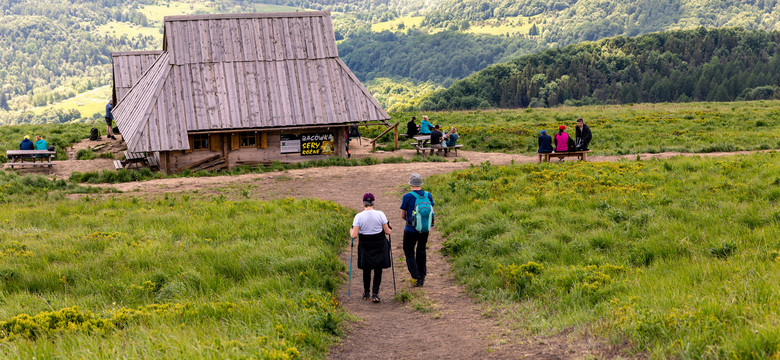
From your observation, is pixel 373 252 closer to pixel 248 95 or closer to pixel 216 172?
pixel 216 172

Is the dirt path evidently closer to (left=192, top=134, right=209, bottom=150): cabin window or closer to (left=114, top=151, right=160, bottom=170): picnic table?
(left=192, top=134, right=209, bottom=150): cabin window

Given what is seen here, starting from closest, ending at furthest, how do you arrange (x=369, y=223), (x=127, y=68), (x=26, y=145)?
(x=369, y=223), (x=26, y=145), (x=127, y=68)

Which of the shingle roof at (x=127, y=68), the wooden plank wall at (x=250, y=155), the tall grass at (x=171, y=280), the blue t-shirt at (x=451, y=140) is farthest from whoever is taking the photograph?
the shingle roof at (x=127, y=68)

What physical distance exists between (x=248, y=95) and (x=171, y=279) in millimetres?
17091

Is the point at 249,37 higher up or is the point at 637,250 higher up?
the point at 249,37

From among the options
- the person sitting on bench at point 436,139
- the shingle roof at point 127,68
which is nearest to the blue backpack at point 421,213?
the person sitting on bench at point 436,139

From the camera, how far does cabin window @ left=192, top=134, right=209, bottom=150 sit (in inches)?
979

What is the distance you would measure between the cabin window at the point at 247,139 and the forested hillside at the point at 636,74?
103646mm

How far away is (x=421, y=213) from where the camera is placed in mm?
10391

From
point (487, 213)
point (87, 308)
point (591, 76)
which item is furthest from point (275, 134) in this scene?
point (591, 76)

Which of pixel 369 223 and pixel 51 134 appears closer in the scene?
pixel 369 223

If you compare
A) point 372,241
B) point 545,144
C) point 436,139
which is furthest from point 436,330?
point 436,139

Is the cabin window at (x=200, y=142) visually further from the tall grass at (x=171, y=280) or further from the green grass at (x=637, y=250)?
the green grass at (x=637, y=250)

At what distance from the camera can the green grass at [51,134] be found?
97.0 ft
